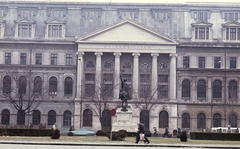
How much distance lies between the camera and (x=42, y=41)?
314ft

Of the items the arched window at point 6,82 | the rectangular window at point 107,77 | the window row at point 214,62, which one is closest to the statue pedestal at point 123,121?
the rectangular window at point 107,77

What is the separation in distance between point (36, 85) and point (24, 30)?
34.2ft

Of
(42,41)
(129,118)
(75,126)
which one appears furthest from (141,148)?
(42,41)

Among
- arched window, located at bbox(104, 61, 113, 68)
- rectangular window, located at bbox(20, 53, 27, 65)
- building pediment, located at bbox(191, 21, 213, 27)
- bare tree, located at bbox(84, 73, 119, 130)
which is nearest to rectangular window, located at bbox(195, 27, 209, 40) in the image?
building pediment, located at bbox(191, 21, 213, 27)

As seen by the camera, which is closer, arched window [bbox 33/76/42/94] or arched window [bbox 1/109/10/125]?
arched window [bbox 33/76/42/94]

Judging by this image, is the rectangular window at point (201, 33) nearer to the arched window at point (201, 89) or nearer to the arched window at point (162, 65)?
the arched window at point (162, 65)

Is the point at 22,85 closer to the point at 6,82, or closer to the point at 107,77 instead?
the point at 6,82

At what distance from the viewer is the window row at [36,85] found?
308ft

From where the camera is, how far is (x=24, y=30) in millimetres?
97250

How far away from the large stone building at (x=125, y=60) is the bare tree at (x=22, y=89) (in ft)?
0.83

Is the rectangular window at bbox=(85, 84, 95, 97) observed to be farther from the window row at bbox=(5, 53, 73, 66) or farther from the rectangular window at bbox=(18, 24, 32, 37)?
the rectangular window at bbox=(18, 24, 32, 37)

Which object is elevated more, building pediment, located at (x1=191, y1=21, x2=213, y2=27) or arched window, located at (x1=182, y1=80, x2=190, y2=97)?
building pediment, located at (x1=191, y1=21, x2=213, y2=27)

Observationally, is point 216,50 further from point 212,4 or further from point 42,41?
point 42,41

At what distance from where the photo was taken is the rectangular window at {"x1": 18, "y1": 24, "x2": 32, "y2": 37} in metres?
97.0
